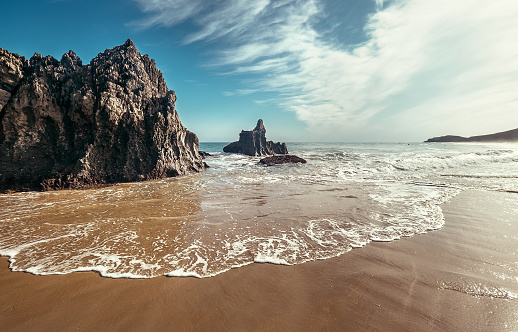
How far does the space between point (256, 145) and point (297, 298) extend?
38.6 metres

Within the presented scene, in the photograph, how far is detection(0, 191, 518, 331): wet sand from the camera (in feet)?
7.55

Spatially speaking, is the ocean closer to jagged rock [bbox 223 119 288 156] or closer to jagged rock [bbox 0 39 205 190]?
jagged rock [bbox 0 39 205 190]

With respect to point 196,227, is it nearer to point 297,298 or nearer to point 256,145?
point 297,298

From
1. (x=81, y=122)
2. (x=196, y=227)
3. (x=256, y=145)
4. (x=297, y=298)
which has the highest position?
(x=81, y=122)

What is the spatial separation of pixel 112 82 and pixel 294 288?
14978mm

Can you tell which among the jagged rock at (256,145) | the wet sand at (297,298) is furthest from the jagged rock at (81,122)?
the jagged rock at (256,145)

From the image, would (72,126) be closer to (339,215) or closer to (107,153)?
(107,153)

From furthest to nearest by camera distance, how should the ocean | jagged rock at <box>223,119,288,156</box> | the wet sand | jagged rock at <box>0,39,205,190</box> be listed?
jagged rock at <box>223,119,288,156</box> < jagged rock at <box>0,39,205,190</box> < the ocean < the wet sand

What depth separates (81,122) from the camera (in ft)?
37.6

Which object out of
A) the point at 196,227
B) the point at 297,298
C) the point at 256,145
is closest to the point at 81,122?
the point at 196,227

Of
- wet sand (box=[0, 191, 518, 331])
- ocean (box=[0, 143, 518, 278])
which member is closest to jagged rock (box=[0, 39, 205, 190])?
ocean (box=[0, 143, 518, 278])

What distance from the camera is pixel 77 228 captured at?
4973 mm

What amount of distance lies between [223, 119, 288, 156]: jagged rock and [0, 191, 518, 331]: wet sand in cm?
3643

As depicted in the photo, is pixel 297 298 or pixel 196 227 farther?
pixel 196 227
